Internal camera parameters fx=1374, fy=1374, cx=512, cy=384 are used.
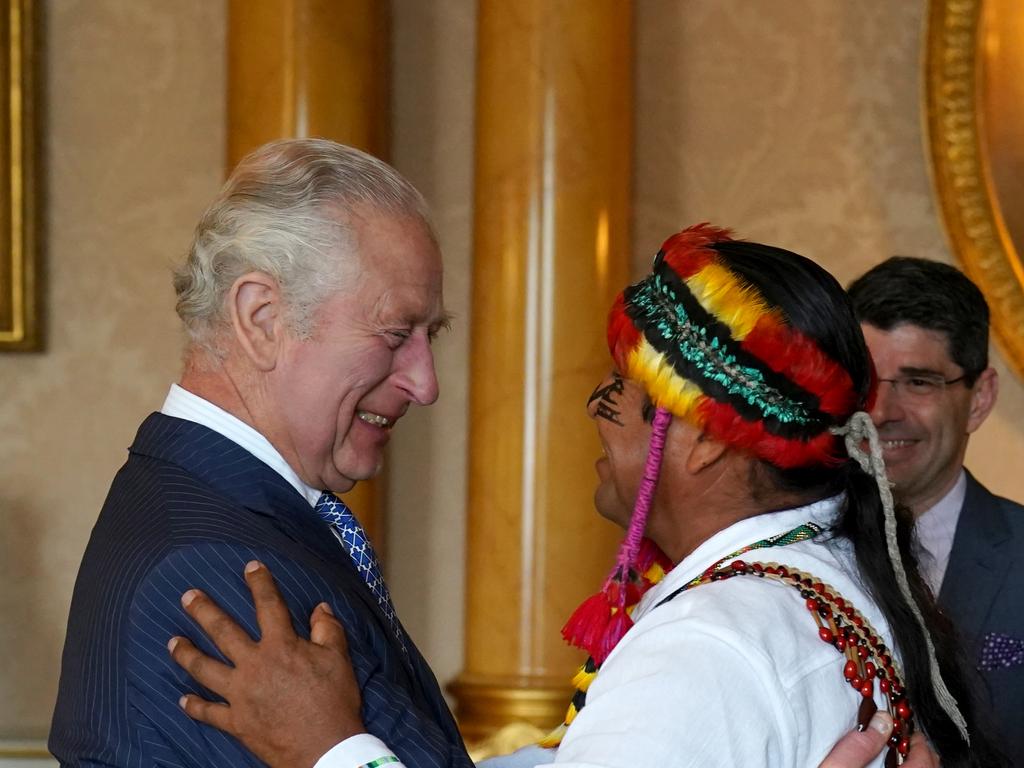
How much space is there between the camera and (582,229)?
368cm

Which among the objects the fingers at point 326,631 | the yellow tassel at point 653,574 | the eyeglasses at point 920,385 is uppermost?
the eyeglasses at point 920,385

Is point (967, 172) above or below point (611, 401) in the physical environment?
above

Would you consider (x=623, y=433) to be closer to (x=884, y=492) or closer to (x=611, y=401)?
(x=611, y=401)

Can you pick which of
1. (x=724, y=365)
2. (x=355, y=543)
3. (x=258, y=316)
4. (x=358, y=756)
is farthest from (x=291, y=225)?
(x=358, y=756)

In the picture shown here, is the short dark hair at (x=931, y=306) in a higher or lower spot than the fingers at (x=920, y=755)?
higher

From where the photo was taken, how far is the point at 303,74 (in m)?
3.72

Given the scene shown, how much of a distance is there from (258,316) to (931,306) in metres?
1.60

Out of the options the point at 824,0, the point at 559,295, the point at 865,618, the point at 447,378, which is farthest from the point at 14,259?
the point at 865,618

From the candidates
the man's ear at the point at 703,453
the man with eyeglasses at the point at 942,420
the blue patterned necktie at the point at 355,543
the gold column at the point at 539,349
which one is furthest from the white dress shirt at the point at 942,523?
the blue patterned necktie at the point at 355,543

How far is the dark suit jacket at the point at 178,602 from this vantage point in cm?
154

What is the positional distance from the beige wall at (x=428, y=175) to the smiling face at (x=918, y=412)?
1.34m

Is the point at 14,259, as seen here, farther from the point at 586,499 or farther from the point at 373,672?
the point at 373,672

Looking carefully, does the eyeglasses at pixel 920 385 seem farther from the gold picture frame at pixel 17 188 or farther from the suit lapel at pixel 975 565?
the gold picture frame at pixel 17 188

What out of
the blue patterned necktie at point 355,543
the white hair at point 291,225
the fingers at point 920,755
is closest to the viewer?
the fingers at point 920,755
